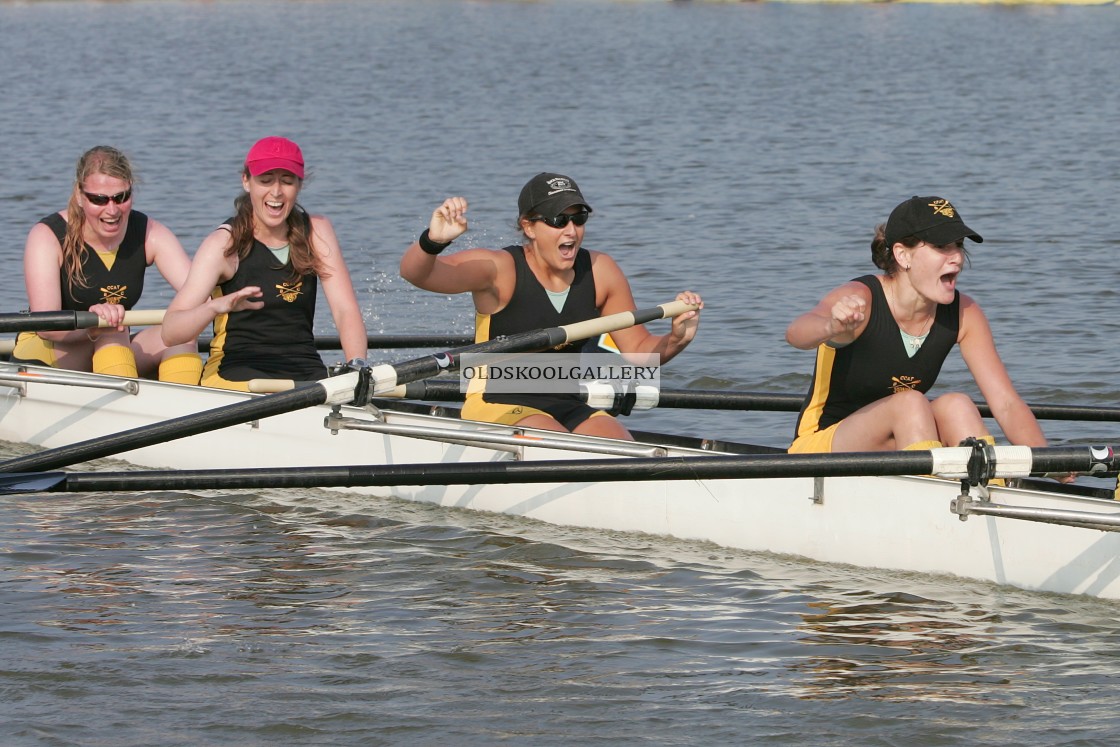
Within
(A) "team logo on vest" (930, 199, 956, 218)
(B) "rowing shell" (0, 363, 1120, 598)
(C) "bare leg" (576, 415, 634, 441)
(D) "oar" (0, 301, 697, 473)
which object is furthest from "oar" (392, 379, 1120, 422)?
(A) "team logo on vest" (930, 199, 956, 218)

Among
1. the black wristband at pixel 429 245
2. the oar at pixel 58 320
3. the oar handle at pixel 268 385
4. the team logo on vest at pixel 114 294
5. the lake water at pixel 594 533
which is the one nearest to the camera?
the lake water at pixel 594 533

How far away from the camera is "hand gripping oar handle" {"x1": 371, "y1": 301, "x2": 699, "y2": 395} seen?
6.30 m

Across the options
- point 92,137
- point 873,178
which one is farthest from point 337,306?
point 92,137

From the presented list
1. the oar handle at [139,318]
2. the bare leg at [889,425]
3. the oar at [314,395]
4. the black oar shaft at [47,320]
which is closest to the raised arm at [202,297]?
the oar handle at [139,318]

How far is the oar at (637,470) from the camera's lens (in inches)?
207

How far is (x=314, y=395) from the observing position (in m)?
6.09

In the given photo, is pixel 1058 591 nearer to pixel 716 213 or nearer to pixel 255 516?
pixel 255 516

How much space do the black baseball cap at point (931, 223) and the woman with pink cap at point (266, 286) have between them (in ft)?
8.26

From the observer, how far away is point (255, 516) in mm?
7379

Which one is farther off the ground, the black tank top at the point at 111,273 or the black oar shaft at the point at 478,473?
the black tank top at the point at 111,273

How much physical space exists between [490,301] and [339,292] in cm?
101

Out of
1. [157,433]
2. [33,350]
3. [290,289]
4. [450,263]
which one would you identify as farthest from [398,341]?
[157,433]

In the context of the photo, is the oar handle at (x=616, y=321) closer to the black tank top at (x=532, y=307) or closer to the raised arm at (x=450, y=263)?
the black tank top at (x=532, y=307)

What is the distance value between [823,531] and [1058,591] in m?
0.92
